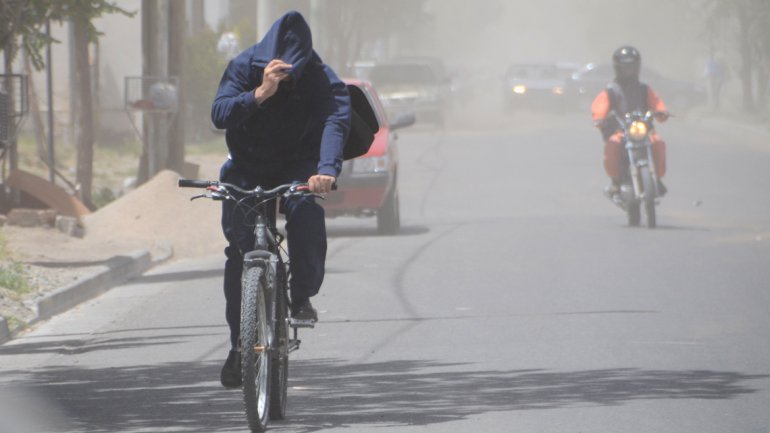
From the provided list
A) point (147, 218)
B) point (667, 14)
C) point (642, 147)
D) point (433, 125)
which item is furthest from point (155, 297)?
point (667, 14)

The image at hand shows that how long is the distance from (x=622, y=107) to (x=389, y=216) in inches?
112

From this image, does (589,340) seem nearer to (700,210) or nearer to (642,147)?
(642,147)

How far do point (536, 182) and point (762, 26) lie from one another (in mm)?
18675

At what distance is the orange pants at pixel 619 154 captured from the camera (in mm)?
16719

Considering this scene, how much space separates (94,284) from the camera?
39.7 ft

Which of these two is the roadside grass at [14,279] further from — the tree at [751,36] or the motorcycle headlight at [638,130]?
the tree at [751,36]

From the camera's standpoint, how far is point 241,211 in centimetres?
672

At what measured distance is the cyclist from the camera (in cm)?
668

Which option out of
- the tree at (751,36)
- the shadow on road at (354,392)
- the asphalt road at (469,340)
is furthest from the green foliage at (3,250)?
the tree at (751,36)

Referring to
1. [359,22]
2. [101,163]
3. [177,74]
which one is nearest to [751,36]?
[359,22]

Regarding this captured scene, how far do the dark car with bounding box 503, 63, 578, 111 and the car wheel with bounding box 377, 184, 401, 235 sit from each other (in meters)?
33.4

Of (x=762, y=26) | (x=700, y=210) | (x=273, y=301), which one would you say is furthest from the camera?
(x=762, y=26)

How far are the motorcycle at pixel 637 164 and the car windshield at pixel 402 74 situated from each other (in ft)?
76.7

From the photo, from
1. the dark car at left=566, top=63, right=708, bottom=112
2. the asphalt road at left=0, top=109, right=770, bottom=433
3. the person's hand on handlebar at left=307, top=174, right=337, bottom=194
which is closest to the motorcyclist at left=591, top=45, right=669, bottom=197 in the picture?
the asphalt road at left=0, top=109, right=770, bottom=433
